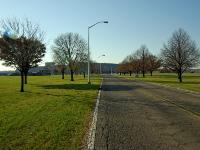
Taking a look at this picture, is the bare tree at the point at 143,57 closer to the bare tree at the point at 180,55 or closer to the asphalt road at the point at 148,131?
the bare tree at the point at 180,55

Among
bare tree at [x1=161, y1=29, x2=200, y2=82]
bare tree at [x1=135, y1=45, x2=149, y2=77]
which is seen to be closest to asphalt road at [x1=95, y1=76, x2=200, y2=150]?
Result: bare tree at [x1=161, y1=29, x2=200, y2=82]

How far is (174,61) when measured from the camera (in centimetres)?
6094

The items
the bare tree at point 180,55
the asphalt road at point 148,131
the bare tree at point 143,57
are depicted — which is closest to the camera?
the asphalt road at point 148,131

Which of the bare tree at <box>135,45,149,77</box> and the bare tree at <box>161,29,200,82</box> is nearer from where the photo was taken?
the bare tree at <box>161,29,200,82</box>

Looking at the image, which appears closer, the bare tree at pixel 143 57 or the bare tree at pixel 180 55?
the bare tree at pixel 180 55

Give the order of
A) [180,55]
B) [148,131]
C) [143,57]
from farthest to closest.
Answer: [143,57] → [180,55] → [148,131]

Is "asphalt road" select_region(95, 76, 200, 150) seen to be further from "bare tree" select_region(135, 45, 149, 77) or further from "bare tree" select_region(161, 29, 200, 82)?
"bare tree" select_region(135, 45, 149, 77)

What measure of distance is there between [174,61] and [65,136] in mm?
53371

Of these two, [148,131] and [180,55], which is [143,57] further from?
[148,131]

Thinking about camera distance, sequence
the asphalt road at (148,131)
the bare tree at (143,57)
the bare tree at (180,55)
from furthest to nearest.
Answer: the bare tree at (143,57) < the bare tree at (180,55) < the asphalt road at (148,131)

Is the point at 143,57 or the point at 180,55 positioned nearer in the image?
the point at 180,55

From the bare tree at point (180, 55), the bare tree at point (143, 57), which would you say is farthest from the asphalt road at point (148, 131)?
the bare tree at point (143, 57)

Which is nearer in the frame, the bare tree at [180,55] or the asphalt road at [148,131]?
the asphalt road at [148,131]

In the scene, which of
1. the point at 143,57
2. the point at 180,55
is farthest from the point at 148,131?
the point at 143,57
